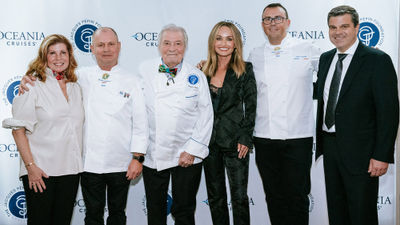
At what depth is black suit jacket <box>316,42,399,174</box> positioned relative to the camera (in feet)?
6.89

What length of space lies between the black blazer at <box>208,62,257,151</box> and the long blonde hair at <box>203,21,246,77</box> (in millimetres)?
62

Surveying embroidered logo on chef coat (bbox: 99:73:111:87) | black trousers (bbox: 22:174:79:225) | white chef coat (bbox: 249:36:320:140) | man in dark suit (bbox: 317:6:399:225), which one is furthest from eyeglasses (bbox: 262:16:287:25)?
black trousers (bbox: 22:174:79:225)

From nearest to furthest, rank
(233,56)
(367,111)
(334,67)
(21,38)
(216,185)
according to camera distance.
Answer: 1. (367,111)
2. (334,67)
3. (216,185)
4. (233,56)
5. (21,38)

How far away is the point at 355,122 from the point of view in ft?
7.18

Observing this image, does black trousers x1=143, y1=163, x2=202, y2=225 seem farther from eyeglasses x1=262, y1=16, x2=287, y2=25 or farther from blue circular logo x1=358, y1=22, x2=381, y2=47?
blue circular logo x1=358, y1=22, x2=381, y2=47

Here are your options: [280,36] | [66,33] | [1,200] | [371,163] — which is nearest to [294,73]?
[280,36]

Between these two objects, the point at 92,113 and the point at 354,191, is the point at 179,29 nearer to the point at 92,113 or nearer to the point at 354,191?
the point at 92,113

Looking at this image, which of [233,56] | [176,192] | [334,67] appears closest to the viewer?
[334,67]

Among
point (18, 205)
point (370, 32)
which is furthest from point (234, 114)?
point (18, 205)

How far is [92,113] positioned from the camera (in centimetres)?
242

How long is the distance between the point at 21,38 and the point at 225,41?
209cm

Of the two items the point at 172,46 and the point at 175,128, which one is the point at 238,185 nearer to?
the point at 175,128

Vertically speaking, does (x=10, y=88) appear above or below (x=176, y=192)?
above

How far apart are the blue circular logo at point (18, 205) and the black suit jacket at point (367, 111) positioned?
304 cm
